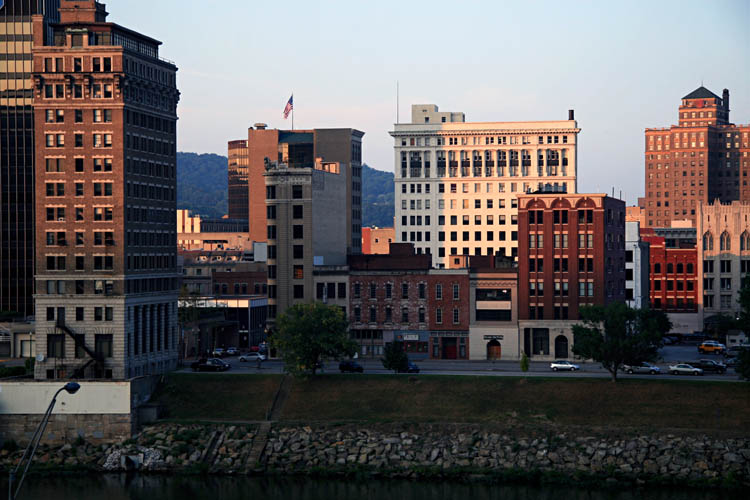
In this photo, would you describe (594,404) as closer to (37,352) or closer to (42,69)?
(37,352)

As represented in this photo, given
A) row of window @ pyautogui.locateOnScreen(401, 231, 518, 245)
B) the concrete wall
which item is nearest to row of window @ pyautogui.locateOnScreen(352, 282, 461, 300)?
the concrete wall

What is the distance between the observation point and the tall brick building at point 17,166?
154 metres

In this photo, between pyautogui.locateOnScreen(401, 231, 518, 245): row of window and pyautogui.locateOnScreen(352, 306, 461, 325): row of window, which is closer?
pyautogui.locateOnScreen(352, 306, 461, 325): row of window

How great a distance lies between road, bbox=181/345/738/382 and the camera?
11775 cm

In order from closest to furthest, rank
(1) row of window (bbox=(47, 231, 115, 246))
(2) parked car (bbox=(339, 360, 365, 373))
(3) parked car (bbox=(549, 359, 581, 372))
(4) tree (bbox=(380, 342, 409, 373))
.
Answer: (1) row of window (bbox=(47, 231, 115, 246)) → (4) tree (bbox=(380, 342, 409, 373)) → (2) parked car (bbox=(339, 360, 365, 373)) → (3) parked car (bbox=(549, 359, 581, 372))

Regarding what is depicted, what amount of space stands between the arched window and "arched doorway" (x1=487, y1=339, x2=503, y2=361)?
6118 cm

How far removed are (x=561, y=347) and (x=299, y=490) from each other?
53.4 m

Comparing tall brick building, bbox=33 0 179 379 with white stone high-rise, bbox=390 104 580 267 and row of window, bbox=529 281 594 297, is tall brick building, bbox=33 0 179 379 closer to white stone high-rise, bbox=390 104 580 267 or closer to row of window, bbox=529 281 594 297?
row of window, bbox=529 281 594 297

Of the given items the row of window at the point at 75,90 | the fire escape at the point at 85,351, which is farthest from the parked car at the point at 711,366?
the row of window at the point at 75,90

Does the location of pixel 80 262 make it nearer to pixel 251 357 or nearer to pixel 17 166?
pixel 251 357

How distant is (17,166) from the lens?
15825cm

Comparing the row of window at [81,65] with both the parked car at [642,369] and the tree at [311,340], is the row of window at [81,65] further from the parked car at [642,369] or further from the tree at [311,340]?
the parked car at [642,369]

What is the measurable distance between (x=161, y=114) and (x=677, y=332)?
338ft

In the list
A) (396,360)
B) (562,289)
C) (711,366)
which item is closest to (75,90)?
(396,360)
